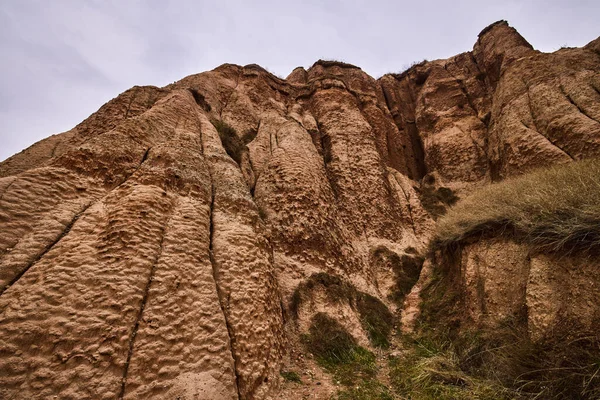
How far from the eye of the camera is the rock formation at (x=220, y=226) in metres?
2.82

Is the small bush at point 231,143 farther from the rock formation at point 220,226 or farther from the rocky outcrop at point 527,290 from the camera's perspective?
the rocky outcrop at point 527,290

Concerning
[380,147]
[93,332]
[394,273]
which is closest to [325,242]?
[394,273]

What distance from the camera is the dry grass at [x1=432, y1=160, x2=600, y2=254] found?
385 cm

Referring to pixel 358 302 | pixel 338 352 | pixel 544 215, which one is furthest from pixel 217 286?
pixel 544 215

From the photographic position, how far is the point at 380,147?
44.0 feet

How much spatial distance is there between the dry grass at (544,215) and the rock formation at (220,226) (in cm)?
50

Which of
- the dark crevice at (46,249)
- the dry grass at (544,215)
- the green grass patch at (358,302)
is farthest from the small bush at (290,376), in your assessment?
the dry grass at (544,215)

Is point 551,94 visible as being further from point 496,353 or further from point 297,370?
point 297,370

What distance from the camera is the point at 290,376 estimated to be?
4031 millimetres

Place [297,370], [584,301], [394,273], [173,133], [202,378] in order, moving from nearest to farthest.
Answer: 1. [202,378]
2. [584,301]
3. [297,370]
4. [173,133]
5. [394,273]

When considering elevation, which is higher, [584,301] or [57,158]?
[57,158]

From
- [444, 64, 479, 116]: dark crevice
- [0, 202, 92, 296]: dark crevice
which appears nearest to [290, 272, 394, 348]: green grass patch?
[0, 202, 92, 296]: dark crevice

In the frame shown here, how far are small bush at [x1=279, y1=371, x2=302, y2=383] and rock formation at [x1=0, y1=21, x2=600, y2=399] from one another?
196 millimetres

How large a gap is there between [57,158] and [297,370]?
4.92 m
